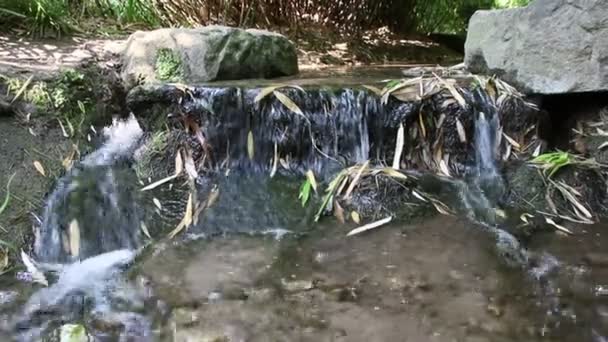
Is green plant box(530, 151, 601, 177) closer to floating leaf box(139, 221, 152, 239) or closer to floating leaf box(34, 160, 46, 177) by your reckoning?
floating leaf box(139, 221, 152, 239)

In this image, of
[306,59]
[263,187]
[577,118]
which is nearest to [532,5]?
[577,118]

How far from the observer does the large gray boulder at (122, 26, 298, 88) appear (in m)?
3.95

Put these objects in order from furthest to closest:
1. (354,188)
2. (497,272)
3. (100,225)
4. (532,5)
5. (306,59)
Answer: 1. (306,59)
2. (532,5)
3. (354,188)
4. (100,225)
5. (497,272)

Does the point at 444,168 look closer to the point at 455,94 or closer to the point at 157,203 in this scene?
the point at 455,94

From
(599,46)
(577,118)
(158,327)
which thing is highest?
(599,46)

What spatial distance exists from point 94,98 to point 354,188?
5.90 feet

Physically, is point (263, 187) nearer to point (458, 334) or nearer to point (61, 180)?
point (61, 180)

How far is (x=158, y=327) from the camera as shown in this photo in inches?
74.9

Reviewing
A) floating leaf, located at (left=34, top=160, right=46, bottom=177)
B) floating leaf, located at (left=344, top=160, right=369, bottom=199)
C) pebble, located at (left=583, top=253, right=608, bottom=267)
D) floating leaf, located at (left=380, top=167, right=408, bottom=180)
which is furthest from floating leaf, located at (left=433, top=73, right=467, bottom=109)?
floating leaf, located at (left=34, top=160, right=46, bottom=177)

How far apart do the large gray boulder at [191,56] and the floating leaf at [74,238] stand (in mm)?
1447

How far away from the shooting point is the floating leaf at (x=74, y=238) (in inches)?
100

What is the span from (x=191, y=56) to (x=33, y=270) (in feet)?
6.61

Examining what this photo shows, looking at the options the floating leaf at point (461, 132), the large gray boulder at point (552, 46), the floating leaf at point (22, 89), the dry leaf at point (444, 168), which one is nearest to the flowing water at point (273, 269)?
the dry leaf at point (444, 168)

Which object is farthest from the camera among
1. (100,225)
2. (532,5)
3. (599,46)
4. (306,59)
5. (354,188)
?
(306,59)
